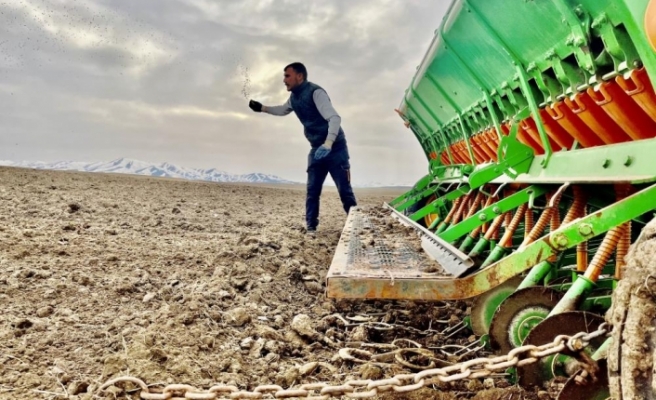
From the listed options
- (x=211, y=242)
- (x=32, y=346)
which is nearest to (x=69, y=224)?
(x=211, y=242)

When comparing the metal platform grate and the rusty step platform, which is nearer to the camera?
the rusty step platform

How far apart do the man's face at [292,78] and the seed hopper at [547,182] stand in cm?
220

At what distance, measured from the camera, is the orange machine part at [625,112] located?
2.68m

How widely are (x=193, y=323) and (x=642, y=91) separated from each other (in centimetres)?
244

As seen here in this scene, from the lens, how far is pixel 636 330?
149 cm

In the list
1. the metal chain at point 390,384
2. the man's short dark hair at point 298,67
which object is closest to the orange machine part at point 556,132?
the metal chain at point 390,384

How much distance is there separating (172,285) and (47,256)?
1200mm

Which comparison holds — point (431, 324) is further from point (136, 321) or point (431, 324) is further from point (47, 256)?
point (47, 256)

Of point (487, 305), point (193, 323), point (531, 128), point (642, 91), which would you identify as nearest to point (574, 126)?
point (531, 128)

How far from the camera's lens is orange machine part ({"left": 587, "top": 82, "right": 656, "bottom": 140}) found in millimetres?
2678

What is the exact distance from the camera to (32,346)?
8.86 feet

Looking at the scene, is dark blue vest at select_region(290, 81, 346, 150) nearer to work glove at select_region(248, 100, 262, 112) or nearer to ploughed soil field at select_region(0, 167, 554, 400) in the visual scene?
work glove at select_region(248, 100, 262, 112)

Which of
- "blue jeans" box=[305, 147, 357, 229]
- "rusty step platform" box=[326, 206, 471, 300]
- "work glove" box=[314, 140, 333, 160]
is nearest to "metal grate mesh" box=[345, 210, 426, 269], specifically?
"rusty step platform" box=[326, 206, 471, 300]

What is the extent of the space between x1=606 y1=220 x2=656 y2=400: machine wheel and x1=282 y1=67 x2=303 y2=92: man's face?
5622 mm
